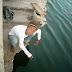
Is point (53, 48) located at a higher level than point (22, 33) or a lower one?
lower

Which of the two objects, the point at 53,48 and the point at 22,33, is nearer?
the point at 22,33

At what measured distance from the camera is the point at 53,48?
7160 mm

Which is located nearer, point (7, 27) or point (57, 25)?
point (7, 27)

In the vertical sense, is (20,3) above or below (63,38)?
above

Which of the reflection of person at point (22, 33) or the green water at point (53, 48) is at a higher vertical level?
the reflection of person at point (22, 33)

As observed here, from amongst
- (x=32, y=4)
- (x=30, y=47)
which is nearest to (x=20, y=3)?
(x=32, y=4)

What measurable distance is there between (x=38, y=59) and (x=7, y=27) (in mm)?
2263

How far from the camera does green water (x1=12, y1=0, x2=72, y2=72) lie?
5.92m

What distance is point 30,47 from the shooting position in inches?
268

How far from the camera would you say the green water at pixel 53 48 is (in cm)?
592

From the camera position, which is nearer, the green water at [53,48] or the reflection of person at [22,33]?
the reflection of person at [22,33]

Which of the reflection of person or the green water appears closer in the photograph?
the reflection of person

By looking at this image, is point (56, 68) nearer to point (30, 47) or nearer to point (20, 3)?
point (30, 47)

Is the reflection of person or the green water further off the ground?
the reflection of person
